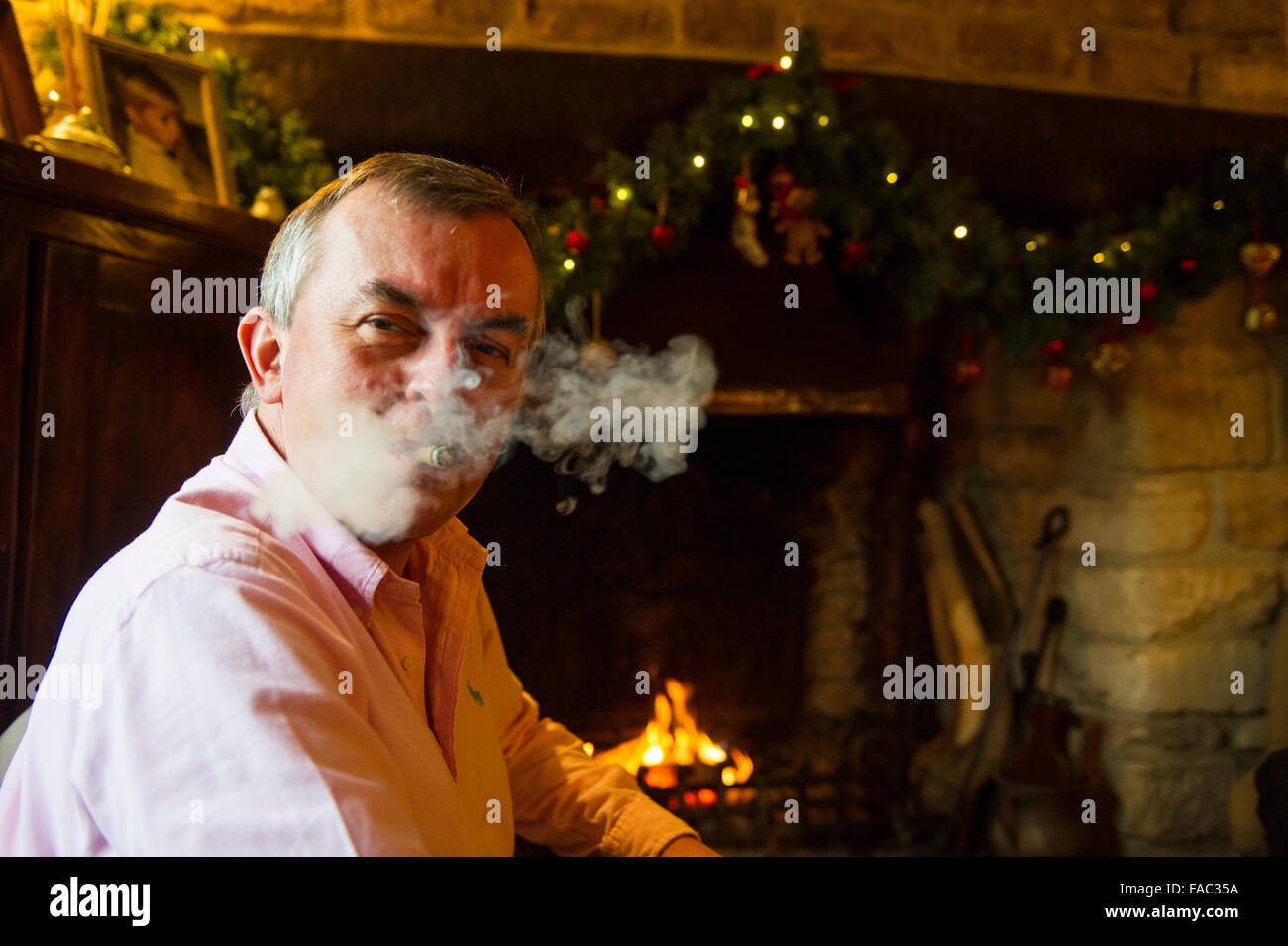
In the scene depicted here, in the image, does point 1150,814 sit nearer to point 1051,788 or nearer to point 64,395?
point 1051,788

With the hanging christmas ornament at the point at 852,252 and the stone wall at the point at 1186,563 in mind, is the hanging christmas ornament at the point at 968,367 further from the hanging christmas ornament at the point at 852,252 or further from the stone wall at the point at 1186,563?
the hanging christmas ornament at the point at 852,252

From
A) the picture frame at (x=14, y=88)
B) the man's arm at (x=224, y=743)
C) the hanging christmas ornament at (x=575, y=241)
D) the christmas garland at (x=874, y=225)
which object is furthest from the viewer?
the christmas garland at (x=874, y=225)

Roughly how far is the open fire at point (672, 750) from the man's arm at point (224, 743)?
1.82 metres

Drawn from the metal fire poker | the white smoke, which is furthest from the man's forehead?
the metal fire poker

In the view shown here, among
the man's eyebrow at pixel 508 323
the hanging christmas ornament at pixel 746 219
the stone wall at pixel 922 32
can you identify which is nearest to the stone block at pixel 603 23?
the stone wall at pixel 922 32

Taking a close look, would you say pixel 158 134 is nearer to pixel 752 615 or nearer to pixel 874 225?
pixel 874 225

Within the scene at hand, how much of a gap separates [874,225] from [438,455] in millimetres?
1677

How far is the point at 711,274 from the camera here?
2.40 meters

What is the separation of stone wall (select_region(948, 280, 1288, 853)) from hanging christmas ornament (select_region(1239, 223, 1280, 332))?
0.06m

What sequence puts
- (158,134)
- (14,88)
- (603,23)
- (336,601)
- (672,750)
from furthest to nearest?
(672,750) < (603,23) < (158,134) < (14,88) < (336,601)

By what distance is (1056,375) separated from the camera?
8.05 ft

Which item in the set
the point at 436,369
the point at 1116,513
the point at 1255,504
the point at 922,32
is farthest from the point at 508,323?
the point at 1255,504

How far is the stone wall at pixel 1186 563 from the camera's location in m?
2.56

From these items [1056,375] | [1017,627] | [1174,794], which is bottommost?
[1174,794]
